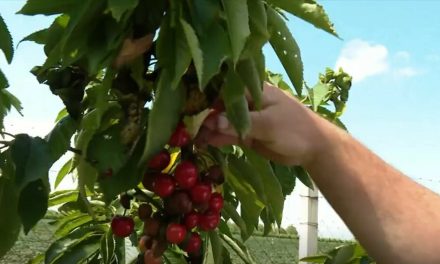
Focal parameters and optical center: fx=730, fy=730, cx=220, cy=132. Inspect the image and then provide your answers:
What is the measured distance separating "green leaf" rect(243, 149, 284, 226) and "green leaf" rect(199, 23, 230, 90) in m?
0.27

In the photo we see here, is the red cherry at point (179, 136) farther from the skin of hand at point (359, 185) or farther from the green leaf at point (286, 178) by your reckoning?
the green leaf at point (286, 178)

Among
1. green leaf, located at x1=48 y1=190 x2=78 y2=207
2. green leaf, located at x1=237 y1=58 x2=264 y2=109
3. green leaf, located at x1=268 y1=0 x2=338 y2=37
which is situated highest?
green leaf, located at x1=268 y1=0 x2=338 y2=37

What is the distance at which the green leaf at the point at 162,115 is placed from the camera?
779mm

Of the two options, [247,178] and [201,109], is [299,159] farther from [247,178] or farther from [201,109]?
[201,109]

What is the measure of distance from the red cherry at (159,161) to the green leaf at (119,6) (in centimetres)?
19

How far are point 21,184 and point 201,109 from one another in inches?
10.0

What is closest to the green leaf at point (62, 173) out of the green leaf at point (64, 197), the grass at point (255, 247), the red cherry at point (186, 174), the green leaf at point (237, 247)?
the green leaf at point (64, 197)

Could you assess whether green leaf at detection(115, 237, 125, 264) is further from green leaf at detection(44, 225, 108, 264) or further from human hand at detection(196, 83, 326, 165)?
human hand at detection(196, 83, 326, 165)

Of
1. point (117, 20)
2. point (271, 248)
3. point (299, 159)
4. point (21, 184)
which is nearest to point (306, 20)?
point (299, 159)

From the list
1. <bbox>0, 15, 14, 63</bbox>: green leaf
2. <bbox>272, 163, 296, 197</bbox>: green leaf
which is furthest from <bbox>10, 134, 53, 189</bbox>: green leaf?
<bbox>272, 163, 296, 197</bbox>: green leaf

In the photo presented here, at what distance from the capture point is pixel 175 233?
895 millimetres

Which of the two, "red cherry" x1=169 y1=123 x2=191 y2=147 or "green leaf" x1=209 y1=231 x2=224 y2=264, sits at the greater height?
"red cherry" x1=169 y1=123 x2=191 y2=147

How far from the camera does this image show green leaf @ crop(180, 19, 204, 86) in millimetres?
722

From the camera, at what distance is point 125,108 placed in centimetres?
86
